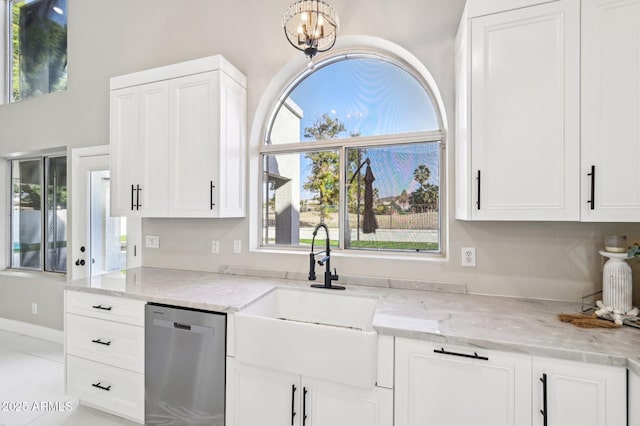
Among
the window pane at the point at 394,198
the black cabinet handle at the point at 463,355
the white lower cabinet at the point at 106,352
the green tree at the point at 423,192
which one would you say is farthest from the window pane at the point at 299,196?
the black cabinet handle at the point at 463,355

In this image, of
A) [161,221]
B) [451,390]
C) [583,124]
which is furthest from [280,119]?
[451,390]

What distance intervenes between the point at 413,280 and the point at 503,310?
570 millimetres

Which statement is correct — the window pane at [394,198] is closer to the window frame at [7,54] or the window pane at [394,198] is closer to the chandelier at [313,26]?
the chandelier at [313,26]

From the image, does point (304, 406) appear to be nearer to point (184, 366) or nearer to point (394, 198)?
point (184, 366)

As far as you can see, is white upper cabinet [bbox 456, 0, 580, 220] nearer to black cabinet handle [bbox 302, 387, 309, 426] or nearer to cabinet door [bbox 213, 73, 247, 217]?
black cabinet handle [bbox 302, 387, 309, 426]

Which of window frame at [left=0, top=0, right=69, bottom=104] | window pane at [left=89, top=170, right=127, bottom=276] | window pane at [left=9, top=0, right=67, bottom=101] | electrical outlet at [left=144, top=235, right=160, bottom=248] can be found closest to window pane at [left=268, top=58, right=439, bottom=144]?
electrical outlet at [left=144, top=235, right=160, bottom=248]

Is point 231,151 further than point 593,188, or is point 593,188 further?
point 231,151

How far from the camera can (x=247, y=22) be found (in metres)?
2.51

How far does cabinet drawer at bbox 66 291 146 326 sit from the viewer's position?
1.88 m

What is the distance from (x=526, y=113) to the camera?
4.97ft

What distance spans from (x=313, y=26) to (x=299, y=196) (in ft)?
4.13

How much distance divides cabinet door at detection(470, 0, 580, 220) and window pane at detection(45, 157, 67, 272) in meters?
4.23

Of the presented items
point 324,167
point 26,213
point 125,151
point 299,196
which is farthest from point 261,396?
point 26,213

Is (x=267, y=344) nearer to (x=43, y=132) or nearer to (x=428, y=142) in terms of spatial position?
(x=428, y=142)
